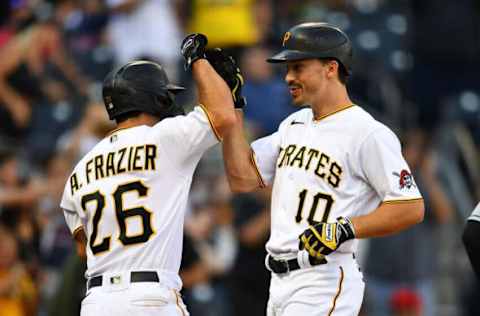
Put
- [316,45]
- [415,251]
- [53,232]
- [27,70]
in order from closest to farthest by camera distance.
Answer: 1. [316,45]
2. [53,232]
3. [415,251]
4. [27,70]

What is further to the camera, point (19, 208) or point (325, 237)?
point (19, 208)

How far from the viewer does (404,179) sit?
6.32m

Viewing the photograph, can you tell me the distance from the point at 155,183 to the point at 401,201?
1343mm

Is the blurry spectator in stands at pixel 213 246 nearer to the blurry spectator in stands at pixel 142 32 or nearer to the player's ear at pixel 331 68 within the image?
the blurry spectator in stands at pixel 142 32

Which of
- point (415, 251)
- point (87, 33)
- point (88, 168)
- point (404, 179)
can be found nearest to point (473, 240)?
point (404, 179)

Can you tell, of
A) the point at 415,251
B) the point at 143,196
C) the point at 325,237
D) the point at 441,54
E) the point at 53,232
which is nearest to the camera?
the point at 325,237

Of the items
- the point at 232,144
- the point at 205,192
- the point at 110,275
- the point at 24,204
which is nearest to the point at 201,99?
the point at 232,144

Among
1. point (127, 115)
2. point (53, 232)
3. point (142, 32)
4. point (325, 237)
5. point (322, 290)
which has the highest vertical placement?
point (142, 32)

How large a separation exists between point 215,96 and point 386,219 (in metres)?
1.16

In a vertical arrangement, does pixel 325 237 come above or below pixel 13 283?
above

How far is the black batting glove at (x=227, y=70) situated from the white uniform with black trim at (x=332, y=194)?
1.53 ft

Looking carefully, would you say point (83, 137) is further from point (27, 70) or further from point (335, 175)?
point (335, 175)

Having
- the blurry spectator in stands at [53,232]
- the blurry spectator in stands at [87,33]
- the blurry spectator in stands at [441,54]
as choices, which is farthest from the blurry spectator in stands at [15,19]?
the blurry spectator in stands at [441,54]

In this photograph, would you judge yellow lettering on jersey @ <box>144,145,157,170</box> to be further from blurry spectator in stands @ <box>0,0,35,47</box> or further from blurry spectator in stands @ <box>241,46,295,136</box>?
blurry spectator in stands @ <box>0,0,35,47</box>
